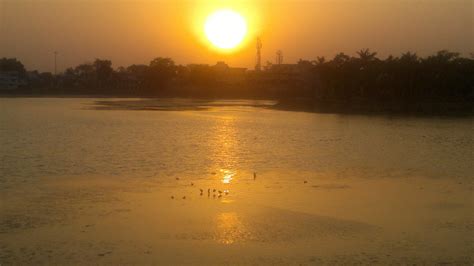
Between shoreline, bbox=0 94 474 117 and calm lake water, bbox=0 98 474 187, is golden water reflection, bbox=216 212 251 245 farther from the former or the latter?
shoreline, bbox=0 94 474 117

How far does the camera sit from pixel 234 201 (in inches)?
447

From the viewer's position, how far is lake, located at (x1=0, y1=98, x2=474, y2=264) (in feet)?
27.6

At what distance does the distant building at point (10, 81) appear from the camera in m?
85.4

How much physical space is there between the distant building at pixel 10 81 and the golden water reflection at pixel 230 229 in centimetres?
7904

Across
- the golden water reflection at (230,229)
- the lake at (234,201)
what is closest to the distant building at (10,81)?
the lake at (234,201)

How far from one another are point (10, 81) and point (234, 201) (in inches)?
3333

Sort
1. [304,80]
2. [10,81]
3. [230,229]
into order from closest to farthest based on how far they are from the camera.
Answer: [230,229], [304,80], [10,81]

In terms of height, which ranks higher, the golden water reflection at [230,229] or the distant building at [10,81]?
the distant building at [10,81]

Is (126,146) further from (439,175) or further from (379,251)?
(379,251)

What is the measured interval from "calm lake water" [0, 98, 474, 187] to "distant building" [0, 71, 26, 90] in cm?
5900

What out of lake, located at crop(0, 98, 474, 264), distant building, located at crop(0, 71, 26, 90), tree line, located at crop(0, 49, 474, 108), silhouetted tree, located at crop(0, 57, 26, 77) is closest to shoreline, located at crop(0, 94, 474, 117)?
tree line, located at crop(0, 49, 474, 108)

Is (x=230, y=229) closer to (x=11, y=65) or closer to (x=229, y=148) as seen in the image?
(x=229, y=148)

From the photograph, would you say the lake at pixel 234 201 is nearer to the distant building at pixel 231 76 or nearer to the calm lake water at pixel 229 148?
the calm lake water at pixel 229 148

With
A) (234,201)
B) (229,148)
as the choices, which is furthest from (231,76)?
(234,201)
